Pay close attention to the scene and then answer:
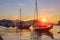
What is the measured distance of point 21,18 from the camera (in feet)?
5.20

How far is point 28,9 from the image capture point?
1594 millimetres

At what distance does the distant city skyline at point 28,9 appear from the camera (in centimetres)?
157

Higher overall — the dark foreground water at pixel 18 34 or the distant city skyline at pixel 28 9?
the distant city skyline at pixel 28 9

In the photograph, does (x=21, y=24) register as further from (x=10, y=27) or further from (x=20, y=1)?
(x=20, y=1)

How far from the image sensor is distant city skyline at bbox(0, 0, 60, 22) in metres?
1.57

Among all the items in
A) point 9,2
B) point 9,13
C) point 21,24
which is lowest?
point 21,24

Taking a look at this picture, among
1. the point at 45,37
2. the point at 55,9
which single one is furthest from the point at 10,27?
the point at 55,9

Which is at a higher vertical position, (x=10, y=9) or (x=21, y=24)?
(x=10, y=9)

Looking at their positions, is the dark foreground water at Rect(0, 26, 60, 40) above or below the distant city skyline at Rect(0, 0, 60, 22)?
below

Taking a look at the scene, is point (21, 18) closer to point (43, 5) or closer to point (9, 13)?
point (9, 13)

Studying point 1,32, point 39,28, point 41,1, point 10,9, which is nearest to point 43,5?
point 41,1

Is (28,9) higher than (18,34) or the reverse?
higher

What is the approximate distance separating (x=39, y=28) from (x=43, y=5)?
0.24 metres

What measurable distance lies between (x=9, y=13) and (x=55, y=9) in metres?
0.48
